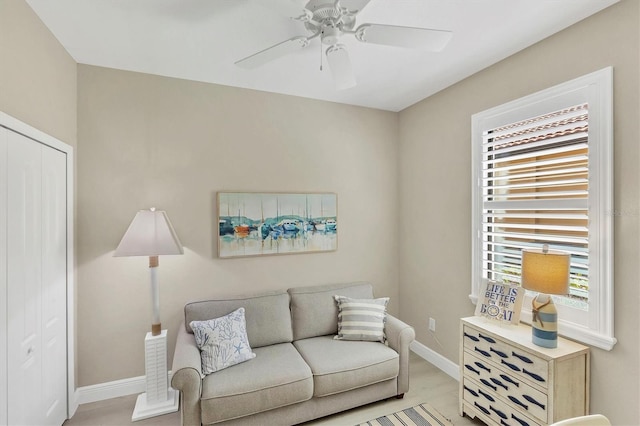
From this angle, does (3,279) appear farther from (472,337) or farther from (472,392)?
(472,392)

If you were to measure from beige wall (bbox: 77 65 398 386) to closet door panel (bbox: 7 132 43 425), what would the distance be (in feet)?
2.03

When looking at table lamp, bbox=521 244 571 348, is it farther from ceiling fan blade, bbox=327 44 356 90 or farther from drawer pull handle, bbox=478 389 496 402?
ceiling fan blade, bbox=327 44 356 90

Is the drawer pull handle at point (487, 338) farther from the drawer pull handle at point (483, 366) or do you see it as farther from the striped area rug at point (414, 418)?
the striped area rug at point (414, 418)

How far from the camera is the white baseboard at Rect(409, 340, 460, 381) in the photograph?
2828 millimetres

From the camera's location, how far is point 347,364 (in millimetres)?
2293

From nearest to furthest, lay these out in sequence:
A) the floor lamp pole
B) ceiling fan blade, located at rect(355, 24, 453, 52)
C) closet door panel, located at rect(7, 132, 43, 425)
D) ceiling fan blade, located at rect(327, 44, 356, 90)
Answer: ceiling fan blade, located at rect(355, 24, 453, 52), closet door panel, located at rect(7, 132, 43, 425), ceiling fan blade, located at rect(327, 44, 356, 90), the floor lamp pole

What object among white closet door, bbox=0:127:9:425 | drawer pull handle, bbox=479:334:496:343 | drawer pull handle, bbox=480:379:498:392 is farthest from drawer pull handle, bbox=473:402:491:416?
white closet door, bbox=0:127:9:425

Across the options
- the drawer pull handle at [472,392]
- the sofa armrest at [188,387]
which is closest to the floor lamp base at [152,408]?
the sofa armrest at [188,387]

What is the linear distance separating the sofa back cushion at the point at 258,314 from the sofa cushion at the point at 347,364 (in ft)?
0.71

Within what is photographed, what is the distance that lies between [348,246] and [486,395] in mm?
1769

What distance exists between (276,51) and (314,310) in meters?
2.15

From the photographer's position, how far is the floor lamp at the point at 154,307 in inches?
88.4

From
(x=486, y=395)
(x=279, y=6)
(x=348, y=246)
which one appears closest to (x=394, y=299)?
(x=348, y=246)

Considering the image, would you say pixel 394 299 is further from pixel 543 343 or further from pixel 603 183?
pixel 603 183
